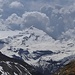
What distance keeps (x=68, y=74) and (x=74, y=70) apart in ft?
10.5

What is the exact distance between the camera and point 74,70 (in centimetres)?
6025

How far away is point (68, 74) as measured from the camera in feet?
188
